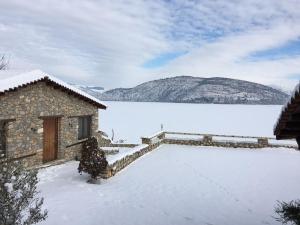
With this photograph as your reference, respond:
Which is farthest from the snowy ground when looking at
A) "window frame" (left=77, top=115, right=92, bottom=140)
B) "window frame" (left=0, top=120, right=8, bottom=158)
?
"window frame" (left=77, top=115, right=92, bottom=140)

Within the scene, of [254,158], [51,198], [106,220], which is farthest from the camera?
[254,158]

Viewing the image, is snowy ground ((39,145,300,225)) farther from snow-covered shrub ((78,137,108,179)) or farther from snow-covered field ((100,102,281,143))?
snow-covered field ((100,102,281,143))

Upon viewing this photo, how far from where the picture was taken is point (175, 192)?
1347 centimetres

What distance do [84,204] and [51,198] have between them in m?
1.24

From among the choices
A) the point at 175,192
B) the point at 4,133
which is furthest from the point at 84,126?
the point at 175,192

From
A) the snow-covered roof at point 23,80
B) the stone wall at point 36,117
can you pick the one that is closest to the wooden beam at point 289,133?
the snow-covered roof at point 23,80

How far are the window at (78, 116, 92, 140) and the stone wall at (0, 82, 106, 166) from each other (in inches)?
20.9

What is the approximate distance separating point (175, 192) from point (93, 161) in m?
3.52

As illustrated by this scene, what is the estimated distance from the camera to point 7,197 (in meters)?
6.74

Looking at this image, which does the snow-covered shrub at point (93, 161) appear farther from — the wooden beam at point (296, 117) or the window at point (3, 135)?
the wooden beam at point (296, 117)

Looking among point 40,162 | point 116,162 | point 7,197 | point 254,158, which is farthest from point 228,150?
point 7,197

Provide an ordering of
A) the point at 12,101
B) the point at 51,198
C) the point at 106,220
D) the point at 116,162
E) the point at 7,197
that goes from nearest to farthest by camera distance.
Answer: the point at 7,197, the point at 106,220, the point at 51,198, the point at 12,101, the point at 116,162

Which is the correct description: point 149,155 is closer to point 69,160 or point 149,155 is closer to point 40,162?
point 69,160

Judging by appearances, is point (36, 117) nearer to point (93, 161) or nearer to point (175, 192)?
point (93, 161)
